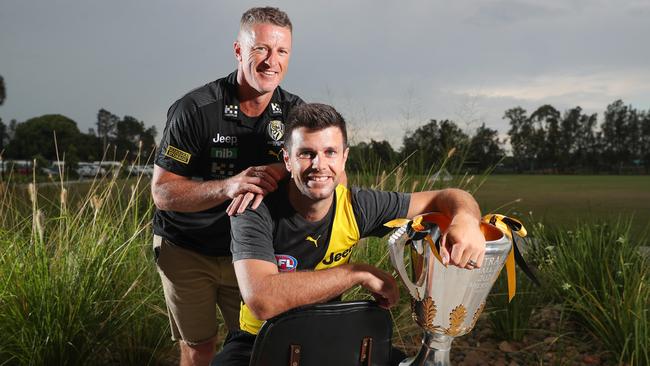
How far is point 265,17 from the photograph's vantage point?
231 centimetres

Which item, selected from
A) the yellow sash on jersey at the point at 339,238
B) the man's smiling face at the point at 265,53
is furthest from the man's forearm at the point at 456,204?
the man's smiling face at the point at 265,53

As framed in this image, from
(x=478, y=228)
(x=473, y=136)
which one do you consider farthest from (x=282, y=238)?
→ (x=473, y=136)

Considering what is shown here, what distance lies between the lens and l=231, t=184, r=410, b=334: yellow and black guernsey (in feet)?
6.00

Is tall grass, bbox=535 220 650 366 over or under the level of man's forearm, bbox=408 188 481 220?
under

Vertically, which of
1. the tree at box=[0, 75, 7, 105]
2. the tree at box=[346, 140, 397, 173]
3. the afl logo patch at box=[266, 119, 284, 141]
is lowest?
the tree at box=[346, 140, 397, 173]

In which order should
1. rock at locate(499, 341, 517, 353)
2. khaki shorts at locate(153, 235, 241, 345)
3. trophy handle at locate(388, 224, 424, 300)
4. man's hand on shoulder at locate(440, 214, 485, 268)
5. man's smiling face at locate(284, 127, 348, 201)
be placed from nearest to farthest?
man's hand on shoulder at locate(440, 214, 485, 268) → trophy handle at locate(388, 224, 424, 300) → man's smiling face at locate(284, 127, 348, 201) → khaki shorts at locate(153, 235, 241, 345) → rock at locate(499, 341, 517, 353)

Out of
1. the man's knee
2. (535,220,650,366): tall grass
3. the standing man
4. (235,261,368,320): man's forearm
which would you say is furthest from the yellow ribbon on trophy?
the man's knee

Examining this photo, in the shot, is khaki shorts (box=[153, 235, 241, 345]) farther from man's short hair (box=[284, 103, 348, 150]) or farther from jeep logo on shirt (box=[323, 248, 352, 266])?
man's short hair (box=[284, 103, 348, 150])

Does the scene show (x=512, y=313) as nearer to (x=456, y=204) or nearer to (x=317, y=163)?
(x=456, y=204)

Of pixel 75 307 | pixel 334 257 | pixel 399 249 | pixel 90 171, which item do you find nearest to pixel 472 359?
pixel 334 257

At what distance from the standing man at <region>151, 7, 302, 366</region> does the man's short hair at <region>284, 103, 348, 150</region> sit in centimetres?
30

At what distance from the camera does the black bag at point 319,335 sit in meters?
1.57

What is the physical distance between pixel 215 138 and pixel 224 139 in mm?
41

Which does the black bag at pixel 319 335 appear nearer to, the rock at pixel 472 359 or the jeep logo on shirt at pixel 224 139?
the jeep logo on shirt at pixel 224 139
